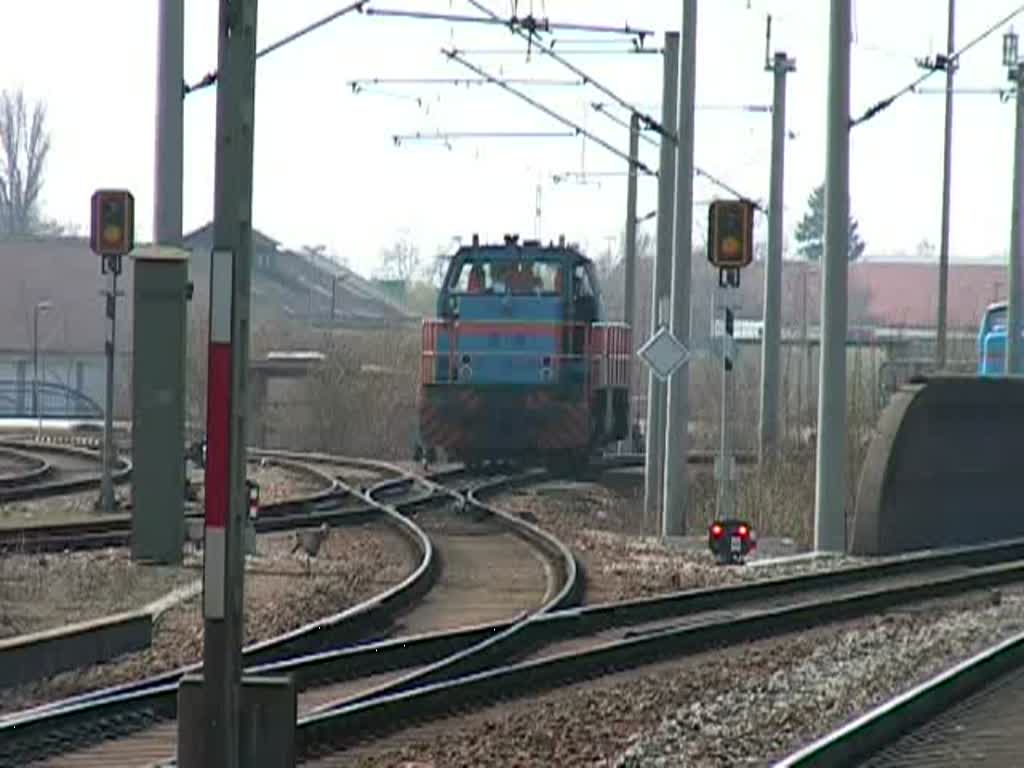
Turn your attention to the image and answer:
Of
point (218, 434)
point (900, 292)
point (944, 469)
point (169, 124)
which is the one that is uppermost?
point (900, 292)

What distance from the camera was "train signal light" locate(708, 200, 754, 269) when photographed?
24.8 metres

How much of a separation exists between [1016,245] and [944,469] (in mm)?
20317

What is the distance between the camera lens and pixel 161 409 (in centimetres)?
1986

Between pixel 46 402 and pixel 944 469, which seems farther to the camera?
pixel 46 402

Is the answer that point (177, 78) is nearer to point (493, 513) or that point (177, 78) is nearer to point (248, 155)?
point (493, 513)

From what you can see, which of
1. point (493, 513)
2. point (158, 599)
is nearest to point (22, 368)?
point (493, 513)

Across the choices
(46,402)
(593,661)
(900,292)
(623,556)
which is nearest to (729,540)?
(623,556)

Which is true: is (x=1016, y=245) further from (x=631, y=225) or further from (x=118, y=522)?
(x=118, y=522)

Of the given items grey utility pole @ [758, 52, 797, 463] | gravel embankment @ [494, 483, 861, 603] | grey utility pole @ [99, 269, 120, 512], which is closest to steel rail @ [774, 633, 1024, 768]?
gravel embankment @ [494, 483, 861, 603]

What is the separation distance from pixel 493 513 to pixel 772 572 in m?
6.80

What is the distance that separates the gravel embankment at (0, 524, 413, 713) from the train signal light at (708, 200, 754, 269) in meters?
4.82

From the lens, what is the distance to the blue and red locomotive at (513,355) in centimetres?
3775

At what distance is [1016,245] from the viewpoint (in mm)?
46531

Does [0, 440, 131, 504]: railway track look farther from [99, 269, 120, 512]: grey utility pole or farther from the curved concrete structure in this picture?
the curved concrete structure
